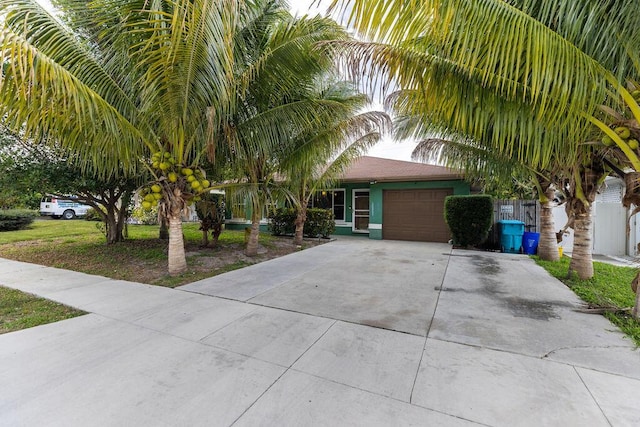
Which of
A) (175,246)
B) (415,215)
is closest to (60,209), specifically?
(175,246)

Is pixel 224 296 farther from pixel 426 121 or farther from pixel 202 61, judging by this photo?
pixel 426 121

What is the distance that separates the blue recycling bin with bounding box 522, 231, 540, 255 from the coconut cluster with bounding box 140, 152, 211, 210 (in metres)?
9.98

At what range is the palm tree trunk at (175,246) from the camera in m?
5.82

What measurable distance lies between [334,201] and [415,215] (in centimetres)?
408

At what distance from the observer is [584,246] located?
19.0 ft

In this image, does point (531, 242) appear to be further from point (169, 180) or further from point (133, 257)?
point (133, 257)

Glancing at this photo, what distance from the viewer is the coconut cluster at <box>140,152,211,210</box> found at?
18.0 feet

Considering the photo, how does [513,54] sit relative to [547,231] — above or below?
above

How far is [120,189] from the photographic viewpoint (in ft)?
27.5

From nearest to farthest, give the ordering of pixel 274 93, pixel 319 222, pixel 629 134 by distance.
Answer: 1. pixel 629 134
2. pixel 274 93
3. pixel 319 222

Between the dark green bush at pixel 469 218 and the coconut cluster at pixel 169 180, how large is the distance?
27.3 feet

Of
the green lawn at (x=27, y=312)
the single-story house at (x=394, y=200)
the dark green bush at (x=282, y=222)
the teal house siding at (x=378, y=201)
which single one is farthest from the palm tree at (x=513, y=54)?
the dark green bush at (x=282, y=222)

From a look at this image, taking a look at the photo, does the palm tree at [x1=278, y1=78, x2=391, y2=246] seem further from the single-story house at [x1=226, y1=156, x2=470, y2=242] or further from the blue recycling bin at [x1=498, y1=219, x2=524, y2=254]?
the blue recycling bin at [x1=498, y1=219, x2=524, y2=254]

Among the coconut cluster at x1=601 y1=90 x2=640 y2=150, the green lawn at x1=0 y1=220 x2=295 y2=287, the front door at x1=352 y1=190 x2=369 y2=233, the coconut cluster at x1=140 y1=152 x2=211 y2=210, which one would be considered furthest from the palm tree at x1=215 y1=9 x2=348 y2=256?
the front door at x1=352 y1=190 x2=369 y2=233
